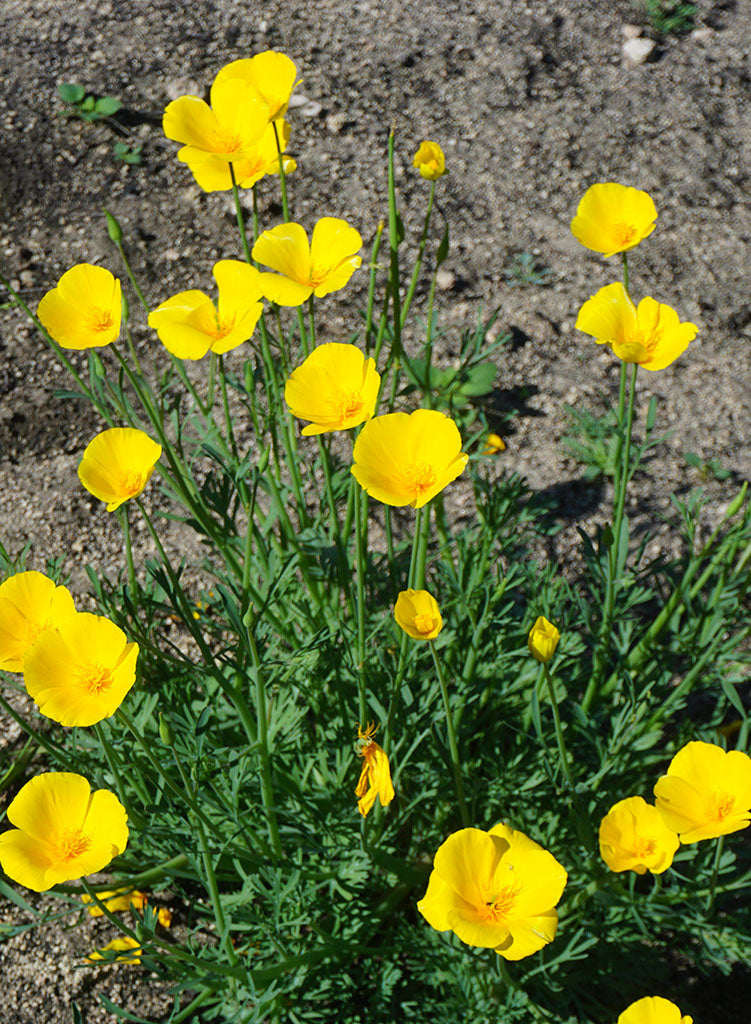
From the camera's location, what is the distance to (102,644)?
→ 3.44 feet

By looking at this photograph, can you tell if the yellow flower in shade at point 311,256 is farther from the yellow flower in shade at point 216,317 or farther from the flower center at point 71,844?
the flower center at point 71,844

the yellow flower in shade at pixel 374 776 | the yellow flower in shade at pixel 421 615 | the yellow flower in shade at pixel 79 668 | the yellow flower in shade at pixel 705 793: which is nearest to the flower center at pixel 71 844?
the yellow flower in shade at pixel 79 668

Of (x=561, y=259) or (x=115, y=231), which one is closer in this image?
(x=115, y=231)

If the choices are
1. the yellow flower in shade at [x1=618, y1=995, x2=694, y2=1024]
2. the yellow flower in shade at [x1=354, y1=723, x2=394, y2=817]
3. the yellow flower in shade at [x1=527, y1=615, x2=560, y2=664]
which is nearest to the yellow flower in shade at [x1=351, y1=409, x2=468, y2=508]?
the yellow flower in shade at [x1=527, y1=615, x2=560, y2=664]

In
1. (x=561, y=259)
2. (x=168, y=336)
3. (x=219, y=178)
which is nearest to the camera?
(x=168, y=336)

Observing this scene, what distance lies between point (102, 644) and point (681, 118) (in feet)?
9.15

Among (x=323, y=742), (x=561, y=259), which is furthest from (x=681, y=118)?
(x=323, y=742)

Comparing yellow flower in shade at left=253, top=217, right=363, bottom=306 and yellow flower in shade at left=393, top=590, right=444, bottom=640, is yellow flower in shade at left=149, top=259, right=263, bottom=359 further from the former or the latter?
yellow flower in shade at left=393, top=590, right=444, bottom=640

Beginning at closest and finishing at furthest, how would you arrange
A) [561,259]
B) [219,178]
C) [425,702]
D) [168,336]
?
[168,336] < [219,178] < [425,702] < [561,259]

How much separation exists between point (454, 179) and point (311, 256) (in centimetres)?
174

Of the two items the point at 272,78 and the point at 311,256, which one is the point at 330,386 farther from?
the point at 272,78

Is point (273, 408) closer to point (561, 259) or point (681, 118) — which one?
point (561, 259)

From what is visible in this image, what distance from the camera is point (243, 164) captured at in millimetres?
1299

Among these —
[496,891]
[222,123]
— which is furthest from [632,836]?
[222,123]
